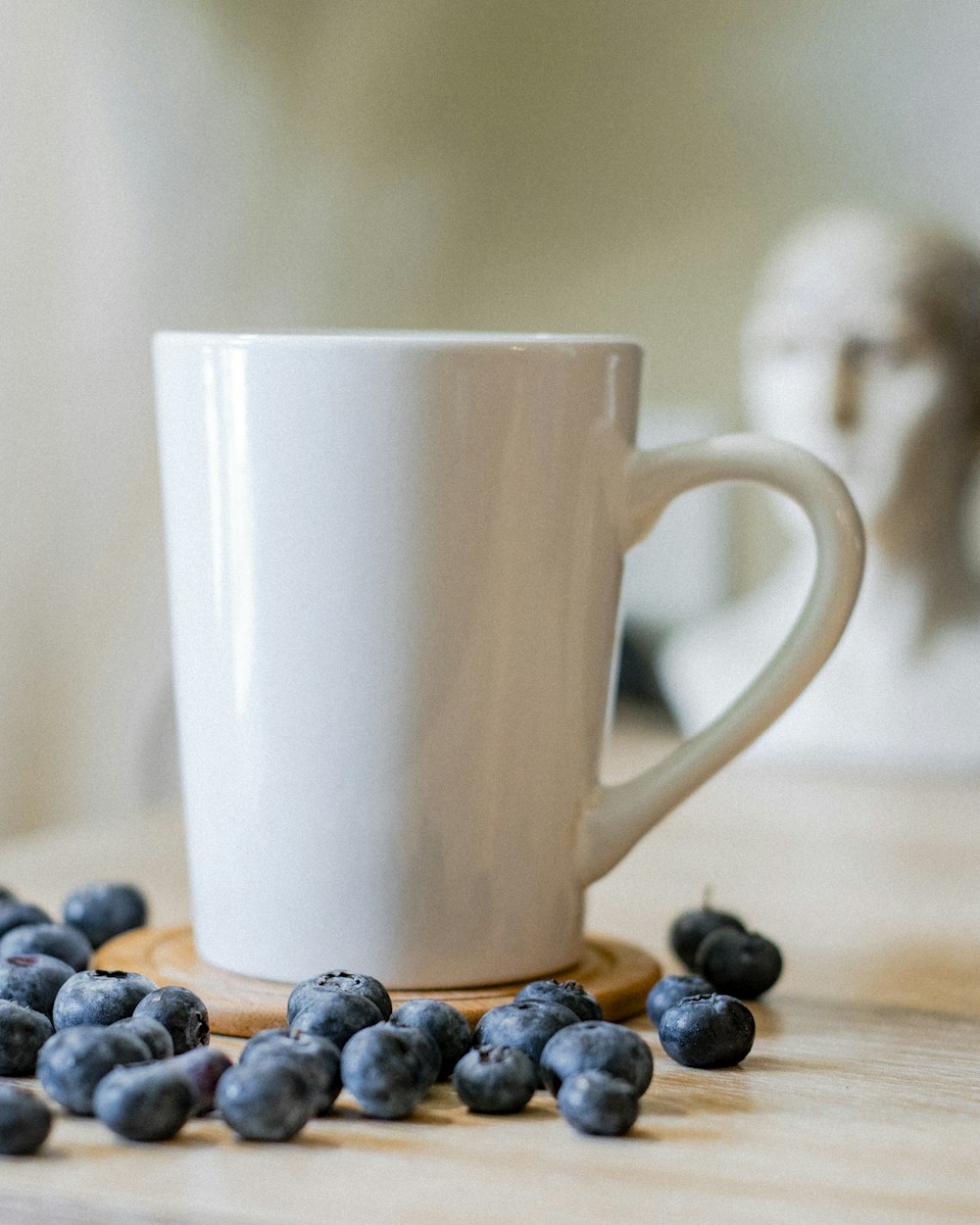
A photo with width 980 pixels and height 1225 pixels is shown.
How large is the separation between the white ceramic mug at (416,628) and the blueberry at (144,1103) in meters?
0.13

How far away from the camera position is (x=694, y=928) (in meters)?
0.59

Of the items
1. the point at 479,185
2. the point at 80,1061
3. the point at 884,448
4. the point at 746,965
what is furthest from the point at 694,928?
the point at 479,185

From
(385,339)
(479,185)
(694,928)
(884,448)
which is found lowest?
(694,928)

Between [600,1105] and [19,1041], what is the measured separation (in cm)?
16

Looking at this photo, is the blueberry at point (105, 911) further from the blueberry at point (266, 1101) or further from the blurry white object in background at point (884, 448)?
the blurry white object in background at point (884, 448)

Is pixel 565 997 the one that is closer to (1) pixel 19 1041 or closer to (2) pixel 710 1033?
(2) pixel 710 1033

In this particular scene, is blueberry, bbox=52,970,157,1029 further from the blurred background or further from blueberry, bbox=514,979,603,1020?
the blurred background

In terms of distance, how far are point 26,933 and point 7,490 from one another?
0.98 m

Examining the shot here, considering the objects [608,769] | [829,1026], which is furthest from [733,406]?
[829,1026]

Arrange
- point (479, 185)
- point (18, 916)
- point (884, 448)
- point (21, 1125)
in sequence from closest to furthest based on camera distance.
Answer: point (21, 1125), point (18, 916), point (884, 448), point (479, 185)

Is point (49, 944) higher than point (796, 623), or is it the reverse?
point (796, 623)

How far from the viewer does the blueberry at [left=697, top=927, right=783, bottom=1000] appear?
0.55 meters

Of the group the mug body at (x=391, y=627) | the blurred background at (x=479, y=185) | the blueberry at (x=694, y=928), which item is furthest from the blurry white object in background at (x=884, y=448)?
the mug body at (x=391, y=627)

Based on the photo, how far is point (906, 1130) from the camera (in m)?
0.40
